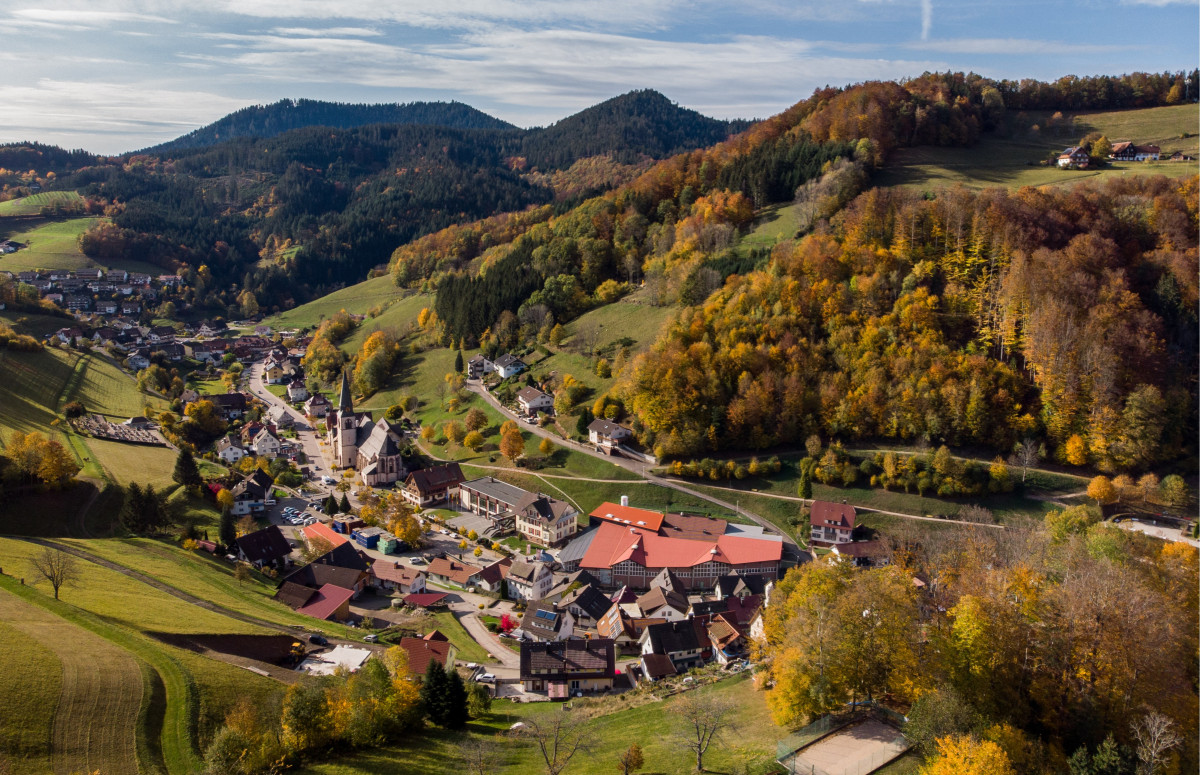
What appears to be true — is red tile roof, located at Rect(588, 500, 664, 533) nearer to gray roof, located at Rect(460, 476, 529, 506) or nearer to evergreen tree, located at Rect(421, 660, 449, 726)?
gray roof, located at Rect(460, 476, 529, 506)

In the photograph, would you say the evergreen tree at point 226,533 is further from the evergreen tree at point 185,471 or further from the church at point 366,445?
the church at point 366,445

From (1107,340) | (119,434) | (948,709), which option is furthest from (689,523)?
(119,434)

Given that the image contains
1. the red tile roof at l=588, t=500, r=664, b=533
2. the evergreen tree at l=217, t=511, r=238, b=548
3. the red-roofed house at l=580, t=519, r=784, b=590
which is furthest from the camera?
the red tile roof at l=588, t=500, r=664, b=533

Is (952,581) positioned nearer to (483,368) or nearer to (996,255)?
(996,255)

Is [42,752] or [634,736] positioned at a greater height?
[42,752]

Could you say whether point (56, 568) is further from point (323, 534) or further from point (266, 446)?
point (266, 446)

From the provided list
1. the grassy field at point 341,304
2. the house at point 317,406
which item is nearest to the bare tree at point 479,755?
the house at point 317,406

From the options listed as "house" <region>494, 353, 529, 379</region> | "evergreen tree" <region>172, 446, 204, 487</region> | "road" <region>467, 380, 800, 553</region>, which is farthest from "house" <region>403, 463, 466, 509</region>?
"house" <region>494, 353, 529, 379</region>
